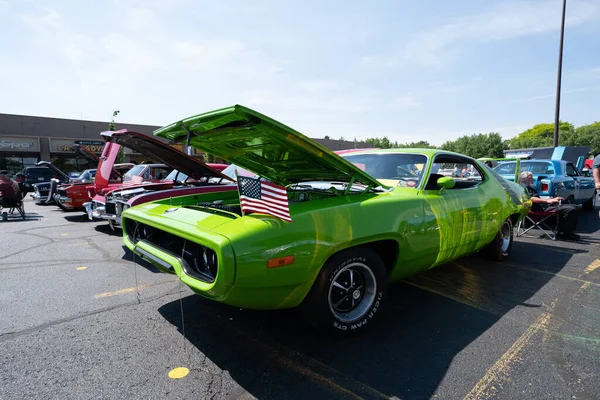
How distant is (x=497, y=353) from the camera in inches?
99.5

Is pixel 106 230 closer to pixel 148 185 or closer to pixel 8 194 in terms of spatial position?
Result: pixel 148 185

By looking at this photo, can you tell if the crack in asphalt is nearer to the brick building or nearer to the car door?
the car door

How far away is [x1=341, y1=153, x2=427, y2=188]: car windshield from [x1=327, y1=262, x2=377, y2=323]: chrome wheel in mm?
1092

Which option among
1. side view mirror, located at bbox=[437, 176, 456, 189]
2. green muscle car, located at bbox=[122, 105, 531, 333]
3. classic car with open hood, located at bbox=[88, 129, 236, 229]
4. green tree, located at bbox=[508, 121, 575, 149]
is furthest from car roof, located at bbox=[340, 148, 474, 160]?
green tree, located at bbox=[508, 121, 575, 149]

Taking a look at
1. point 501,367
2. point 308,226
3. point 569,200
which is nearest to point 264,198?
point 308,226

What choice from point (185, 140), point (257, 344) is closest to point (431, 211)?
point (257, 344)

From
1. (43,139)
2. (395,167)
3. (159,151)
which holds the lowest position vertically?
(395,167)

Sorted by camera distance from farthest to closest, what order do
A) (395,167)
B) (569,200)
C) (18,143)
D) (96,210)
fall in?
(18,143) → (569,200) → (96,210) → (395,167)

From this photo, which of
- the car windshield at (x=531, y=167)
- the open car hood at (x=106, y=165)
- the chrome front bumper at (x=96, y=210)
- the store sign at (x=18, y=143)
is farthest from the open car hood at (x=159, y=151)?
the store sign at (x=18, y=143)

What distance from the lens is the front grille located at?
7.98 ft

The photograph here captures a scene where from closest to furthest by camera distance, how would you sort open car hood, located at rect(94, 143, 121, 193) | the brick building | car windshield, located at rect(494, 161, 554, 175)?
1. open car hood, located at rect(94, 143, 121, 193)
2. car windshield, located at rect(494, 161, 554, 175)
3. the brick building

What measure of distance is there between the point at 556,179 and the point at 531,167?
4.47ft

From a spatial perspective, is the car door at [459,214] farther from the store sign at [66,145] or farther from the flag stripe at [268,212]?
the store sign at [66,145]

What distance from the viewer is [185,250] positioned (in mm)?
2650
